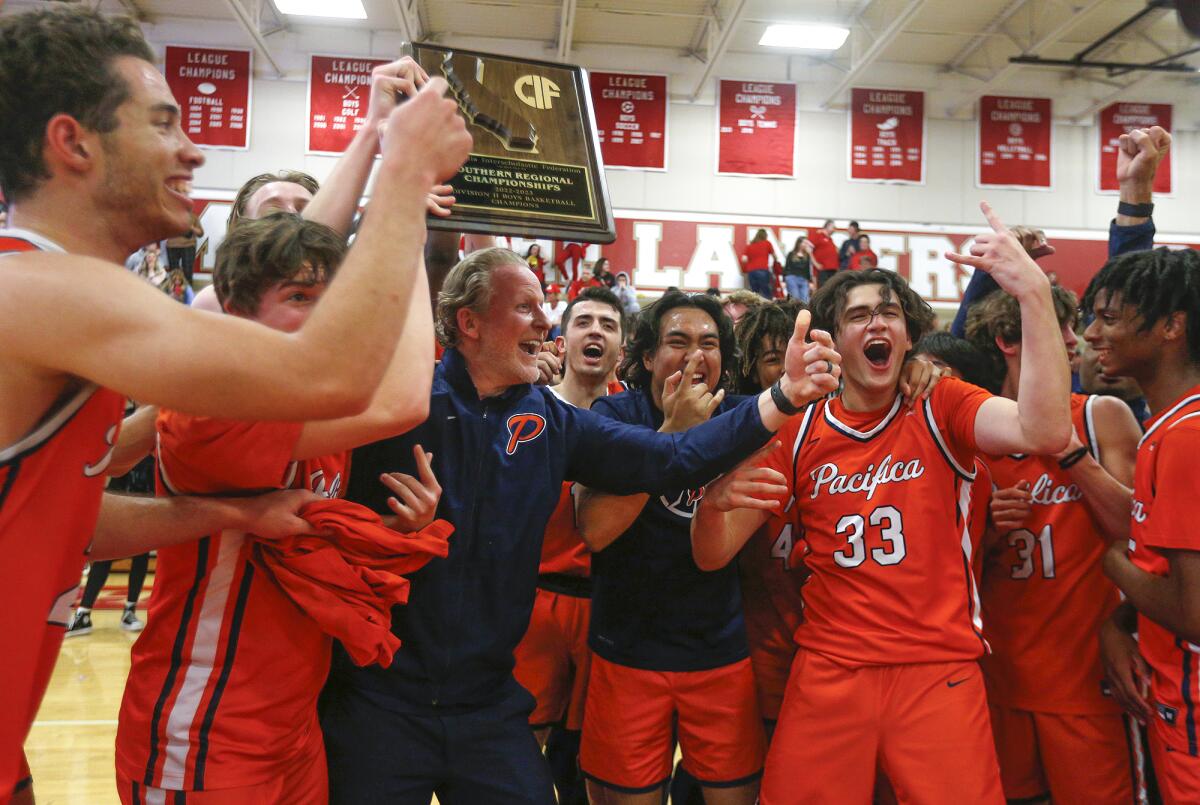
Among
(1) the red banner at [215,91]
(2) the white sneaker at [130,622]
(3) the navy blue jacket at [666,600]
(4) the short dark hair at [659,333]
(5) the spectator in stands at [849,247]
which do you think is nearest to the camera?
(3) the navy blue jacket at [666,600]

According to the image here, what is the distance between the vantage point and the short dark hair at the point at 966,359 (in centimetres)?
345

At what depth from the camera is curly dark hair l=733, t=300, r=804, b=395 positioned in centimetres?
384

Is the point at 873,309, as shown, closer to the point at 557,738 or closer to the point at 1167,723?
the point at 1167,723

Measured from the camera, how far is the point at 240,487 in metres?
1.92

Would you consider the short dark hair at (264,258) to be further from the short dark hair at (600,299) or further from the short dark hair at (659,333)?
the short dark hair at (600,299)

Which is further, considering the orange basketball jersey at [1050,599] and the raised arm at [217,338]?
the orange basketball jersey at [1050,599]

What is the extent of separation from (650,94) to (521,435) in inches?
584

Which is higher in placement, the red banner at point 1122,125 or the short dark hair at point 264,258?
the red banner at point 1122,125

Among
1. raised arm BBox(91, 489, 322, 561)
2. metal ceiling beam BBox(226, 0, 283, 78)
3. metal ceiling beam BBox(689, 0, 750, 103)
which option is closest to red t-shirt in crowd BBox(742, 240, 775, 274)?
metal ceiling beam BBox(689, 0, 750, 103)

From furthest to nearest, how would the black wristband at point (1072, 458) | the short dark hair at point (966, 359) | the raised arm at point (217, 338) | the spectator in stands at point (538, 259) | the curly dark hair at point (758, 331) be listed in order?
the spectator in stands at point (538, 259)
the curly dark hair at point (758, 331)
the short dark hair at point (966, 359)
the black wristband at point (1072, 458)
the raised arm at point (217, 338)

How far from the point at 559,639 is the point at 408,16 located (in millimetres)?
12978

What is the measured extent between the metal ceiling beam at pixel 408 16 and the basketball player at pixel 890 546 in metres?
12.7

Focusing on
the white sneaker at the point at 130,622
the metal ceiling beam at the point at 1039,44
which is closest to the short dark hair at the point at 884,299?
the white sneaker at the point at 130,622

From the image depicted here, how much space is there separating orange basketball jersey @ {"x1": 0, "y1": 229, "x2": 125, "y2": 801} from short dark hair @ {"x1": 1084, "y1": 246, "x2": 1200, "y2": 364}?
3.02 m
